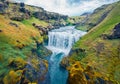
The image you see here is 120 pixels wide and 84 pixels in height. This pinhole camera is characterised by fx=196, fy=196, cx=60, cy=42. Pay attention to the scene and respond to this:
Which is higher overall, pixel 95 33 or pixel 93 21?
pixel 95 33

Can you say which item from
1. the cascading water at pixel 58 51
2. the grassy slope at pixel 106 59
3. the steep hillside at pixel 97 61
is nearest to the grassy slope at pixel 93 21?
the cascading water at pixel 58 51

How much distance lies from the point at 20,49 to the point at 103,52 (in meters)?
30.7

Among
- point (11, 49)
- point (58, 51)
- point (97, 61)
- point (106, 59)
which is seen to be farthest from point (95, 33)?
point (11, 49)

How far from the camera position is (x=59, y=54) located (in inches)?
3698

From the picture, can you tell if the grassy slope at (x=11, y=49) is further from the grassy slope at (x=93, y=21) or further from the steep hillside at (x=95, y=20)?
the grassy slope at (x=93, y=21)

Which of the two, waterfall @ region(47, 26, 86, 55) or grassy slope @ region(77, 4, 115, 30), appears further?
grassy slope @ region(77, 4, 115, 30)

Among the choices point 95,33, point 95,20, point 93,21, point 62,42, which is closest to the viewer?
point 95,33

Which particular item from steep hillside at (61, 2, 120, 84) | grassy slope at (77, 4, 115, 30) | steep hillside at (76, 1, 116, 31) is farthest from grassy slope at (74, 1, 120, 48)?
grassy slope at (77, 4, 115, 30)

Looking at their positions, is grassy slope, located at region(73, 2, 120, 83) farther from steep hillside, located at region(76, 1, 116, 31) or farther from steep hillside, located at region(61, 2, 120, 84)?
steep hillside, located at region(76, 1, 116, 31)

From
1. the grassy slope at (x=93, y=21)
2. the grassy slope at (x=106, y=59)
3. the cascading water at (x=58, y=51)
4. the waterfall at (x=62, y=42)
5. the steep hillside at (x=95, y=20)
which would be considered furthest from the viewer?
the grassy slope at (x=93, y=21)

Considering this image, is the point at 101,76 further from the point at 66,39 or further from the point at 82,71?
the point at 66,39

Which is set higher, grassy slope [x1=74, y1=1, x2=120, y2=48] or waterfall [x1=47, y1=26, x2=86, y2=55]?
grassy slope [x1=74, y1=1, x2=120, y2=48]

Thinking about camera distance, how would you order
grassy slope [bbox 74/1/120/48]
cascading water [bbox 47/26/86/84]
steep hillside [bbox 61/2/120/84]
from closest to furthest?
steep hillside [bbox 61/2/120/84] → cascading water [bbox 47/26/86/84] → grassy slope [bbox 74/1/120/48]

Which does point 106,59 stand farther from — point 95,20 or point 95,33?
point 95,20
